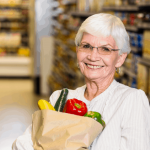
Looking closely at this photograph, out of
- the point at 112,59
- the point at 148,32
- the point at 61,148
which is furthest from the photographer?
the point at 148,32

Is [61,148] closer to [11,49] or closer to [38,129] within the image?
[38,129]

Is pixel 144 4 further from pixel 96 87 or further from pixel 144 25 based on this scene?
pixel 96 87

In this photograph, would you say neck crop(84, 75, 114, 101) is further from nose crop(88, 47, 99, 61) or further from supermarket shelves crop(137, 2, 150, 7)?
supermarket shelves crop(137, 2, 150, 7)

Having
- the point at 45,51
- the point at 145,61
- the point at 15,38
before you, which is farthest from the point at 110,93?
the point at 15,38

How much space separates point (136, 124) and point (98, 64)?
338 millimetres

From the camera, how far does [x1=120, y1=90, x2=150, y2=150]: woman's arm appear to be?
4.13 ft

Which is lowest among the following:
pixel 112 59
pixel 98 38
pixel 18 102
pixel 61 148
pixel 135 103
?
pixel 18 102

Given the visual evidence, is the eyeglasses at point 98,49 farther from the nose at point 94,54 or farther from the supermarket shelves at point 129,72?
the supermarket shelves at point 129,72

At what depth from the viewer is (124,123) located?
130cm

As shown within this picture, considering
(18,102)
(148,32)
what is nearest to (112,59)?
(148,32)

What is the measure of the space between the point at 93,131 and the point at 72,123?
89 millimetres

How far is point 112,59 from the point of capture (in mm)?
1434

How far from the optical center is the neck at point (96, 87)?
150 cm

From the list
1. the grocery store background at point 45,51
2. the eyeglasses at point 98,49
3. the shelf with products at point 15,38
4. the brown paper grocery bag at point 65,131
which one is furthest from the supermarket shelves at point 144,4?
the shelf with products at point 15,38
